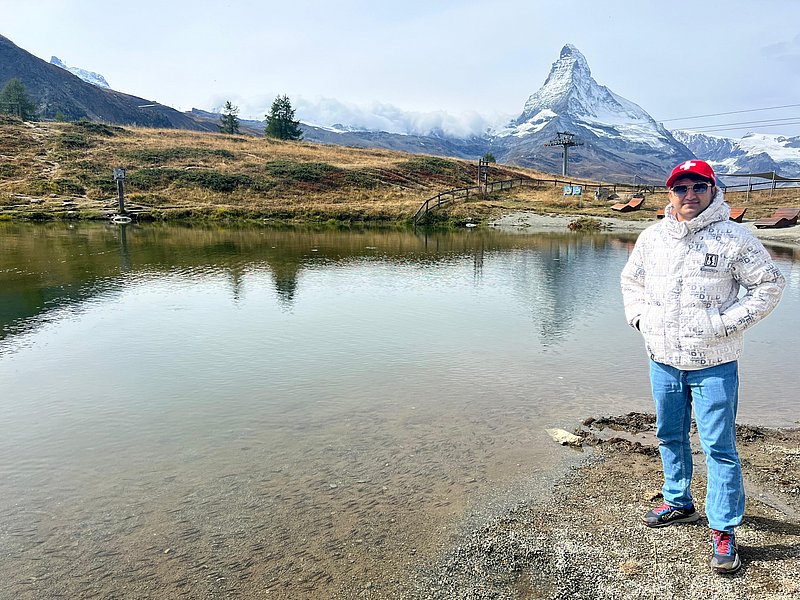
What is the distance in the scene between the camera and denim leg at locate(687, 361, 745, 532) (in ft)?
14.1

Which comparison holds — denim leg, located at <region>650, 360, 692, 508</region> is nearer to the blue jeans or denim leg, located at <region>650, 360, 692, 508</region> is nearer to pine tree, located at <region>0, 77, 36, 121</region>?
the blue jeans

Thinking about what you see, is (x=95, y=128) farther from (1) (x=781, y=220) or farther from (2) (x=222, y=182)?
(1) (x=781, y=220)

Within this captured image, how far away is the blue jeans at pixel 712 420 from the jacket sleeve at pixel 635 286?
0.47 m

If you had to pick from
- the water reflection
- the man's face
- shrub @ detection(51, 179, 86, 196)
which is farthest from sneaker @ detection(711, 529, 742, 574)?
shrub @ detection(51, 179, 86, 196)

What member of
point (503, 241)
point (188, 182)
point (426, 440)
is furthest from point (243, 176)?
point (426, 440)

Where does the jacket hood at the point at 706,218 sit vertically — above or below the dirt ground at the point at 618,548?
above

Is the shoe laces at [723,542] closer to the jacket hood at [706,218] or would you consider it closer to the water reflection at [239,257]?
the jacket hood at [706,218]

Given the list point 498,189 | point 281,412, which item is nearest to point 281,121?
point 498,189

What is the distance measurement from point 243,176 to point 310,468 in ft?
195

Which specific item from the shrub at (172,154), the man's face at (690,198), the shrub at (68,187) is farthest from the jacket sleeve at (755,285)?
the shrub at (172,154)

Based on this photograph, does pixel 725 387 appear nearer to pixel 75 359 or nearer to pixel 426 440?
pixel 426 440

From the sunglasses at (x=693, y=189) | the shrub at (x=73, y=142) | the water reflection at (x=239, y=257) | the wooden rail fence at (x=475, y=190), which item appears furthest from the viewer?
the shrub at (x=73, y=142)

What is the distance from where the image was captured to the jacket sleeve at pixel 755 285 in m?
4.18

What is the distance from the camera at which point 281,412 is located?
322 inches
